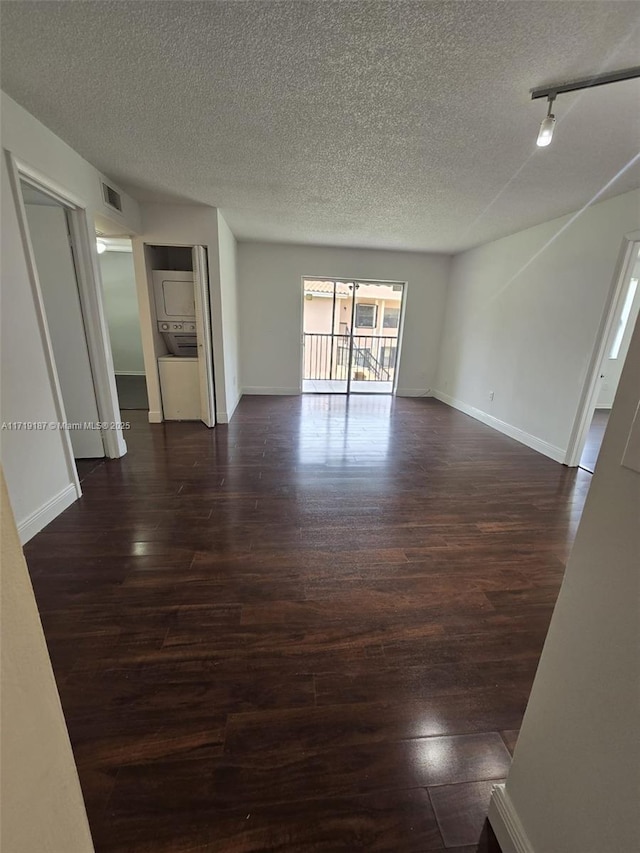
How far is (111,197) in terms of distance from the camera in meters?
3.14

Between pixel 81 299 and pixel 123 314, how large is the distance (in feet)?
13.7

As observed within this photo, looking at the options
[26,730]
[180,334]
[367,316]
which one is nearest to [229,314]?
[180,334]

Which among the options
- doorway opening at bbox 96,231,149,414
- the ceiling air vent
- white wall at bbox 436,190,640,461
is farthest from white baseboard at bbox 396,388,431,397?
the ceiling air vent

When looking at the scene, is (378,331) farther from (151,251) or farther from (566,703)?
(566,703)

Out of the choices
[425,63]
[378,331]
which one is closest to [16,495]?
[425,63]

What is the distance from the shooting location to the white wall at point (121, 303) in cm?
632

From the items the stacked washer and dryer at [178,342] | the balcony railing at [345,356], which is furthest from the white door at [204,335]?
the balcony railing at [345,356]

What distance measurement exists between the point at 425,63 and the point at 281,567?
259 cm

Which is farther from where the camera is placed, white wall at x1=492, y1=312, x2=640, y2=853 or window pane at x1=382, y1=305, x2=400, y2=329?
window pane at x1=382, y1=305, x2=400, y2=329

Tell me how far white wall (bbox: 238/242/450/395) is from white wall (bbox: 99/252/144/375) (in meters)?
2.24

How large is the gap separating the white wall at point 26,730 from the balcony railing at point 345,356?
6.68 metres

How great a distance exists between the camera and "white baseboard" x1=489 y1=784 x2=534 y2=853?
2.81ft

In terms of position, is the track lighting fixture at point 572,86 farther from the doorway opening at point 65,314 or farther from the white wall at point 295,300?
the white wall at point 295,300

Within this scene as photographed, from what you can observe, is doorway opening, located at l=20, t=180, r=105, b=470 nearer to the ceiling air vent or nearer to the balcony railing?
the ceiling air vent
